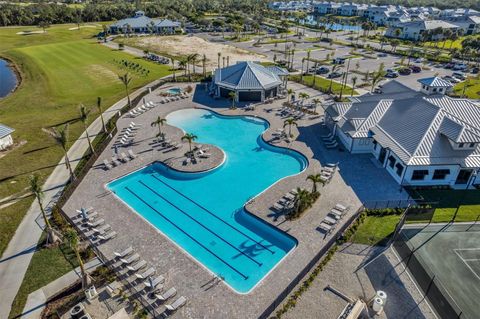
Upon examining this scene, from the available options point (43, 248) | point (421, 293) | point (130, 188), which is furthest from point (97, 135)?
point (421, 293)

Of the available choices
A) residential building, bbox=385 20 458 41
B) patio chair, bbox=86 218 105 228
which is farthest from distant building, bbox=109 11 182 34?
patio chair, bbox=86 218 105 228

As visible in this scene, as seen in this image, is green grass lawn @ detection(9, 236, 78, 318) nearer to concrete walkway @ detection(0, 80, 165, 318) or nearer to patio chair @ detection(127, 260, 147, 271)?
concrete walkway @ detection(0, 80, 165, 318)

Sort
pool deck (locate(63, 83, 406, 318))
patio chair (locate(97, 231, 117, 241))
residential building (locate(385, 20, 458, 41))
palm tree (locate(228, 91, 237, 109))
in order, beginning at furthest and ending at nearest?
residential building (locate(385, 20, 458, 41))
palm tree (locate(228, 91, 237, 109))
patio chair (locate(97, 231, 117, 241))
pool deck (locate(63, 83, 406, 318))

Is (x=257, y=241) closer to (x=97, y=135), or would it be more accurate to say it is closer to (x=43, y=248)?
(x=43, y=248)

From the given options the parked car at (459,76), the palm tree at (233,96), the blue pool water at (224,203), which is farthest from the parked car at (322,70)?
the blue pool water at (224,203)

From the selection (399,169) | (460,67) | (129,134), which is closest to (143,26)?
(129,134)

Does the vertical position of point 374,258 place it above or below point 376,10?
below

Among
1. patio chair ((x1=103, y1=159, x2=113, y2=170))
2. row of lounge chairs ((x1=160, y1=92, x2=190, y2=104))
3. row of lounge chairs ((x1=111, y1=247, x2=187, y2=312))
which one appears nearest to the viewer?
row of lounge chairs ((x1=111, y1=247, x2=187, y2=312))
